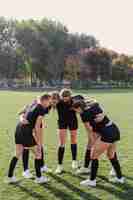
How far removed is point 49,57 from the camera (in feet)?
300

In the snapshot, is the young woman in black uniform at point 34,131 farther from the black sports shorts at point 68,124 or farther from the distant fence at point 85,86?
the distant fence at point 85,86

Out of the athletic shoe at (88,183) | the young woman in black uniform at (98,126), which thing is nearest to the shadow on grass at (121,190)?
the athletic shoe at (88,183)

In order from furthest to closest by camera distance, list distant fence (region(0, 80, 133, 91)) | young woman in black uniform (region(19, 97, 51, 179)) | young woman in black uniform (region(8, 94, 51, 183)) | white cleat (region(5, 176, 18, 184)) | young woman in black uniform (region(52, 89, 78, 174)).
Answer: distant fence (region(0, 80, 133, 91)) < young woman in black uniform (region(52, 89, 78, 174)) < white cleat (region(5, 176, 18, 184)) < young woman in black uniform (region(19, 97, 51, 179)) < young woman in black uniform (region(8, 94, 51, 183))

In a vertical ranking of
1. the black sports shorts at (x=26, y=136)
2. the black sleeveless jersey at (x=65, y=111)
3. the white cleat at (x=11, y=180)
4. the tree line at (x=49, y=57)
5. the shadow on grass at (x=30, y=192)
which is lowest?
the shadow on grass at (x=30, y=192)

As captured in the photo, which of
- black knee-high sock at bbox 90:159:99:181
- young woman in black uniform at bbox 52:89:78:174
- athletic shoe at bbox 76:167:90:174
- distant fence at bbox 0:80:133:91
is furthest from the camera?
distant fence at bbox 0:80:133:91

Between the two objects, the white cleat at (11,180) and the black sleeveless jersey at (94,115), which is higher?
the black sleeveless jersey at (94,115)

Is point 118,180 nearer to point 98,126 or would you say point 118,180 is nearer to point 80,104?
point 98,126

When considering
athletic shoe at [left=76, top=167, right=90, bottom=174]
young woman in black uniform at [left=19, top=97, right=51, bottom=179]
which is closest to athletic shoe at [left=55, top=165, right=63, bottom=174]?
young woman in black uniform at [left=19, top=97, right=51, bottom=179]

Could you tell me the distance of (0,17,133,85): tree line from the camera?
298 ft

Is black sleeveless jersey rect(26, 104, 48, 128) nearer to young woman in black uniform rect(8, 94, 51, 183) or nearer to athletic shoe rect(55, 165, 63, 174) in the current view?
young woman in black uniform rect(8, 94, 51, 183)

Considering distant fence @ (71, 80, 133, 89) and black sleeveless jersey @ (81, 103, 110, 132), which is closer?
black sleeveless jersey @ (81, 103, 110, 132)

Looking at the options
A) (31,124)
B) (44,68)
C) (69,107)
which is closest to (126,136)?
(69,107)

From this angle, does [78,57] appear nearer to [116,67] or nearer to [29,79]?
[116,67]

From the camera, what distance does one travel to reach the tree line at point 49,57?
298 ft
